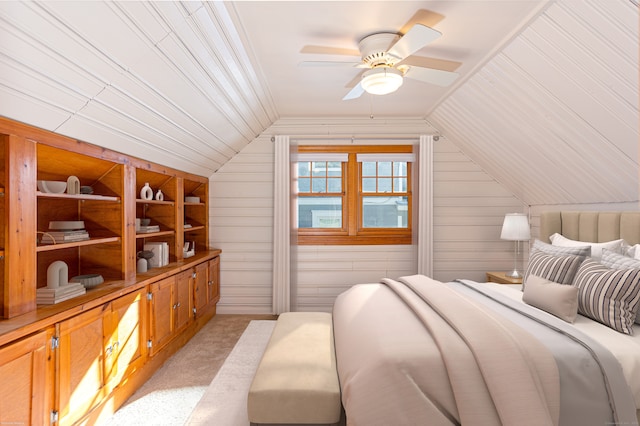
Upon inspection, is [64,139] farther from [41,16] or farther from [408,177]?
[408,177]

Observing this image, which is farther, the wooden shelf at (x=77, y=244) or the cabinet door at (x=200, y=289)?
the cabinet door at (x=200, y=289)

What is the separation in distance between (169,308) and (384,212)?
2.83 m

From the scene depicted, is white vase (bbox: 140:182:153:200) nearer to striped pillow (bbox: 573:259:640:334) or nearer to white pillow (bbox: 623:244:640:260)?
striped pillow (bbox: 573:259:640:334)

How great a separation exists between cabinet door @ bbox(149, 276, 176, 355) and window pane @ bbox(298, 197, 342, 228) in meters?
1.93

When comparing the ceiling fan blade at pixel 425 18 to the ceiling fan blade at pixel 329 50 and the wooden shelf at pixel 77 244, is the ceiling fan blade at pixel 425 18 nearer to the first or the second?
the ceiling fan blade at pixel 329 50

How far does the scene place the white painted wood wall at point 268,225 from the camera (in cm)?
439

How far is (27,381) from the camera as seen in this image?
1.56 m

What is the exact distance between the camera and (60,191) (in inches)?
82.4

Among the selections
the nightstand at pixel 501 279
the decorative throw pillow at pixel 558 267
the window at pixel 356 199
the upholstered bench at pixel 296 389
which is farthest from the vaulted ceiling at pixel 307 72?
the upholstered bench at pixel 296 389

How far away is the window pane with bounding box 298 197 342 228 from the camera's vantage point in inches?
179

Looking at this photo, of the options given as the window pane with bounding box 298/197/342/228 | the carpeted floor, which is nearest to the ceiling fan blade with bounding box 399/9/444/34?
the window pane with bounding box 298/197/342/228

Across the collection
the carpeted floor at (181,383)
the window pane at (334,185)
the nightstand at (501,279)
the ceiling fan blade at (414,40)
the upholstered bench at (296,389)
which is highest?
the ceiling fan blade at (414,40)

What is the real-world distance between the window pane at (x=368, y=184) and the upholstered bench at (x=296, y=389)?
278 centimetres

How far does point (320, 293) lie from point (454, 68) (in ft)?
9.73
